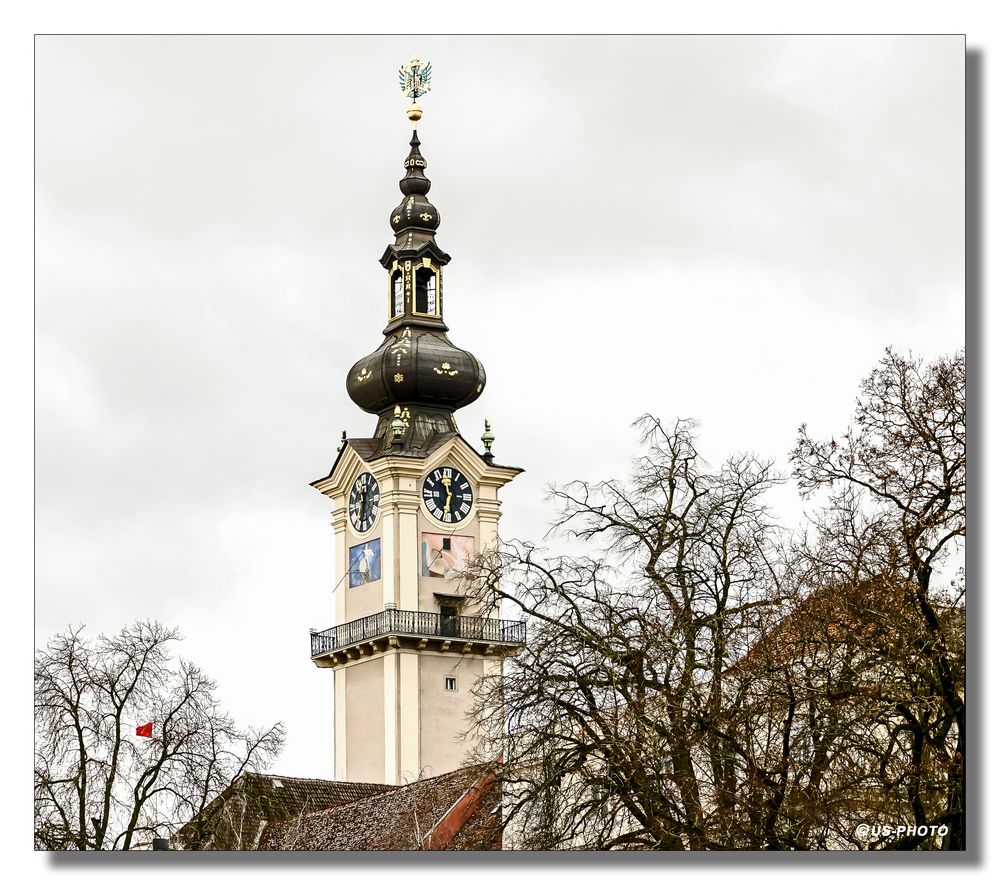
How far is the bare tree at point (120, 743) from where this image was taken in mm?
17984

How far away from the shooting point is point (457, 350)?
4219 cm

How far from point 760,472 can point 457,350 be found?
2423 cm

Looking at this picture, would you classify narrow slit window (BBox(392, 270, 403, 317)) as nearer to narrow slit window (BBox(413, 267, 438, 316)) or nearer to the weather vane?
narrow slit window (BBox(413, 267, 438, 316))

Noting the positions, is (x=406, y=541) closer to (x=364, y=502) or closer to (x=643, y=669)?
(x=364, y=502)

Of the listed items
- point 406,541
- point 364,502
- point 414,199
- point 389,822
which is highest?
point 414,199

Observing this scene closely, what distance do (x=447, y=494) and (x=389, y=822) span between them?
1642 centimetres

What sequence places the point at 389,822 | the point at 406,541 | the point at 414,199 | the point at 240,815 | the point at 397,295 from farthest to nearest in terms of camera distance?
the point at 406,541 → the point at 397,295 → the point at 389,822 → the point at 414,199 → the point at 240,815

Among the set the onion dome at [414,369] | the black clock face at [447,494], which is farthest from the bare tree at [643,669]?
the black clock face at [447,494]

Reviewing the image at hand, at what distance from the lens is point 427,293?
138 ft

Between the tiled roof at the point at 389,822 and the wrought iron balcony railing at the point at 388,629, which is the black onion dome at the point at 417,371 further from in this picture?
the tiled roof at the point at 389,822

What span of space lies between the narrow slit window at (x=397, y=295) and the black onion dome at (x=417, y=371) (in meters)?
0.31

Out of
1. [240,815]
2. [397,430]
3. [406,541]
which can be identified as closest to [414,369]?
[397,430]

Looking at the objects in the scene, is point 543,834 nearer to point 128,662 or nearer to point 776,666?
point 776,666

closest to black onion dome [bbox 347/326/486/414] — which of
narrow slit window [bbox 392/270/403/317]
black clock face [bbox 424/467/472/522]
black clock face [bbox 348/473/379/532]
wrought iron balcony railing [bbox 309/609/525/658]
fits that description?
narrow slit window [bbox 392/270/403/317]
